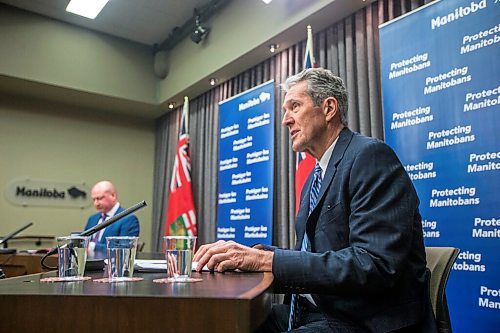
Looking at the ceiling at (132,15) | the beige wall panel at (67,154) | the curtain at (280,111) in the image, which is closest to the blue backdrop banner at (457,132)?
the curtain at (280,111)

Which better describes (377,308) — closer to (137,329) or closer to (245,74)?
(137,329)

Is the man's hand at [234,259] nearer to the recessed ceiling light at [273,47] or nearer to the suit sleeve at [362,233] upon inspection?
the suit sleeve at [362,233]

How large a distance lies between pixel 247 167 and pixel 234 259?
9.76ft

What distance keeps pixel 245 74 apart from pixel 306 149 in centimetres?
305

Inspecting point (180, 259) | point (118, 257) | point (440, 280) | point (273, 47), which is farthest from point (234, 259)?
point (273, 47)

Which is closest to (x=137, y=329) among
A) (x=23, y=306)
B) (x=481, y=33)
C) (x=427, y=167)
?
(x=23, y=306)

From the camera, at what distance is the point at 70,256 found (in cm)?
101

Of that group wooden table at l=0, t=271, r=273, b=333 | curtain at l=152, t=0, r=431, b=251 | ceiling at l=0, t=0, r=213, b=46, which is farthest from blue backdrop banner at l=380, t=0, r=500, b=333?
ceiling at l=0, t=0, r=213, b=46

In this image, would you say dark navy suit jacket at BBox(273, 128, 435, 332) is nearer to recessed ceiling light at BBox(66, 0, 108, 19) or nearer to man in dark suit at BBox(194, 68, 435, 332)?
man in dark suit at BBox(194, 68, 435, 332)

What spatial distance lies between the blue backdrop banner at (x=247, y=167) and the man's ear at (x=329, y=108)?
7.17 feet

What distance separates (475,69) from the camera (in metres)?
2.28

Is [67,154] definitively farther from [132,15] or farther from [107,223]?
[107,223]

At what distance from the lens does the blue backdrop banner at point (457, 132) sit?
2127 millimetres

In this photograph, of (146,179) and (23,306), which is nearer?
(23,306)
